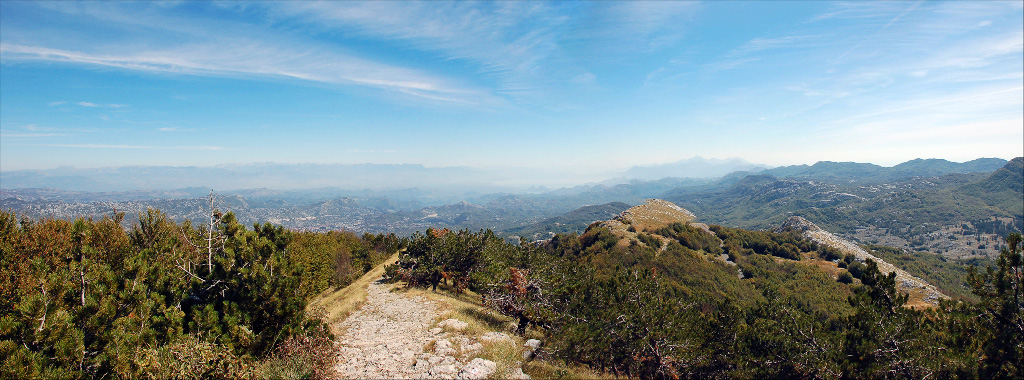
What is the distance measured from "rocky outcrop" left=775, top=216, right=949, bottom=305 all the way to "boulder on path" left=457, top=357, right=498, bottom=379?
21517 mm

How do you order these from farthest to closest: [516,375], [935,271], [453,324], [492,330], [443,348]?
[935,271], [492,330], [453,324], [443,348], [516,375]

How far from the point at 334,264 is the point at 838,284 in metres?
98.3

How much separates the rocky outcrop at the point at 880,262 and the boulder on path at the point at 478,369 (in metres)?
21.5

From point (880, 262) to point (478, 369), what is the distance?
116 meters

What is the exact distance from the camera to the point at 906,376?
13.1 meters

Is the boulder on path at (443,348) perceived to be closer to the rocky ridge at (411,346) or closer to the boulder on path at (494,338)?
the rocky ridge at (411,346)

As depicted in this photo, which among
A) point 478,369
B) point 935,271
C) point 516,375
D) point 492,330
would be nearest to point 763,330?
point 516,375

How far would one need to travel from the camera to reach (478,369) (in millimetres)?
12664

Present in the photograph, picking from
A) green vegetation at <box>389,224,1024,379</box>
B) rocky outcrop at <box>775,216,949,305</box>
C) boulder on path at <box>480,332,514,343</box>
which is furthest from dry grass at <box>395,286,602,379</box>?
rocky outcrop at <box>775,216,949,305</box>

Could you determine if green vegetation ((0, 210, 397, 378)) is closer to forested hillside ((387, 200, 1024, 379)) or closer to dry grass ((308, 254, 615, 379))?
dry grass ((308, 254, 615, 379))

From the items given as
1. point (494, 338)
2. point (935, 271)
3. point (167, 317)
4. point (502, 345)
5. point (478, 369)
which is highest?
point (167, 317)

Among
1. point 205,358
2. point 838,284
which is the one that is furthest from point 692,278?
point 205,358

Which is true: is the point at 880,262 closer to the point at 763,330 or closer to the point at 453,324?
the point at 763,330

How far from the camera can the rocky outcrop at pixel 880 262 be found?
66.8m
